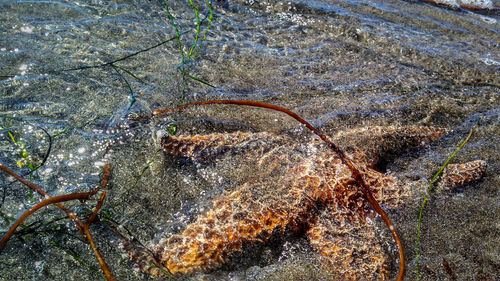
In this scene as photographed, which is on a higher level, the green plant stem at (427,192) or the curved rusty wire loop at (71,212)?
the green plant stem at (427,192)

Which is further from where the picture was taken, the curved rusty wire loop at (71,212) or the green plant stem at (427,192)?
the green plant stem at (427,192)

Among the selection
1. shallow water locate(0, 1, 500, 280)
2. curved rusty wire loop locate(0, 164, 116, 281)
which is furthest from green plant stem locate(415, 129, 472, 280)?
curved rusty wire loop locate(0, 164, 116, 281)

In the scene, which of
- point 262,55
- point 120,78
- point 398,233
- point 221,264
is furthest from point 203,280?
point 262,55

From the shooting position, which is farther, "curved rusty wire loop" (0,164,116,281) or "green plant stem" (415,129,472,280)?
"green plant stem" (415,129,472,280)

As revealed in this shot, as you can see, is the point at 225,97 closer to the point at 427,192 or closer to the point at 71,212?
the point at 71,212

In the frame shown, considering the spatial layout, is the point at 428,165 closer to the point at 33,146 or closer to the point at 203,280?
the point at 203,280

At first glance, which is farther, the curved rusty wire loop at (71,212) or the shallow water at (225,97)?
the shallow water at (225,97)

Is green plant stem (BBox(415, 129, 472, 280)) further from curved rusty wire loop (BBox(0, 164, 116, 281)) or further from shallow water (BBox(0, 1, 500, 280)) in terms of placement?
curved rusty wire loop (BBox(0, 164, 116, 281))

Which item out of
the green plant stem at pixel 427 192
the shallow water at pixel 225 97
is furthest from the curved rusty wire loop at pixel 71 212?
the green plant stem at pixel 427 192

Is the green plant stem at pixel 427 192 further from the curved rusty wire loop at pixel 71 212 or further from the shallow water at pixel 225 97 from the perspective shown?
the curved rusty wire loop at pixel 71 212
